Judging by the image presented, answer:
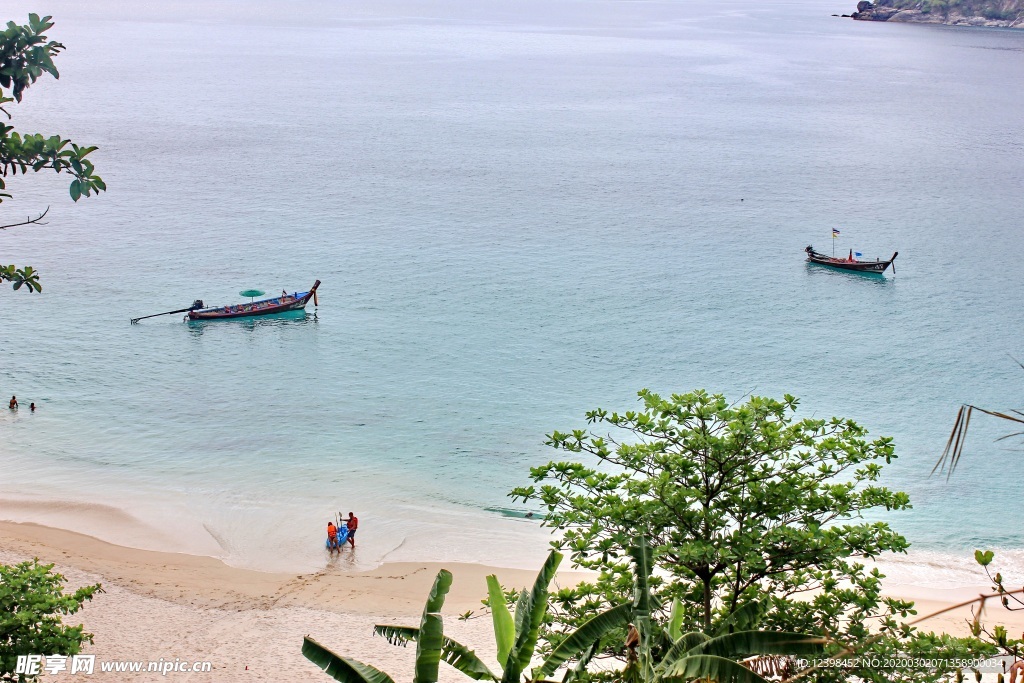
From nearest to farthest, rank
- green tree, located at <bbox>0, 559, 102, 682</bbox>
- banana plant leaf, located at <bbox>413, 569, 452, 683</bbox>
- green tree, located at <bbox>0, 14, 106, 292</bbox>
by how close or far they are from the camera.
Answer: banana plant leaf, located at <bbox>413, 569, 452, 683</bbox> → green tree, located at <bbox>0, 14, 106, 292</bbox> → green tree, located at <bbox>0, 559, 102, 682</bbox>

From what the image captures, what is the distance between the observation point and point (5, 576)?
16641 mm

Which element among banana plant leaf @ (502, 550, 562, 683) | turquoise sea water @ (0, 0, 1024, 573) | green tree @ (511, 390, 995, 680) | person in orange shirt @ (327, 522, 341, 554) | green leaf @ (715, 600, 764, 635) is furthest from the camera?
turquoise sea water @ (0, 0, 1024, 573)

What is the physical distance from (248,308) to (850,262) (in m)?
38.9

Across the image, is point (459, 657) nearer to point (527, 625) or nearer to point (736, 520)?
point (527, 625)

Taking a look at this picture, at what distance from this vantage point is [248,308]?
2247 inches

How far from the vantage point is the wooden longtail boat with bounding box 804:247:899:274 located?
65312mm

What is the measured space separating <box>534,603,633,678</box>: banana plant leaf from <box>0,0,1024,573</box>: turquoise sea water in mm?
19973

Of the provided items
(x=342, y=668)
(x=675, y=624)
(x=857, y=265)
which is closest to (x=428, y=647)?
(x=342, y=668)

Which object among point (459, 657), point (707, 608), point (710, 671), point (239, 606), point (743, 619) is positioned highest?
point (710, 671)

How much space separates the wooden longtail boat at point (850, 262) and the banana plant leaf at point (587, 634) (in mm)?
58151

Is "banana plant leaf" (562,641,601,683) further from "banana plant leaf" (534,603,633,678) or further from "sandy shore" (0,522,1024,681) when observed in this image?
"sandy shore" (0,522,1024,681)

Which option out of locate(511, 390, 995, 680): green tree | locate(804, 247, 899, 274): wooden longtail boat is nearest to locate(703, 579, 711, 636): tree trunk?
locate(511, 390, 995, 680): green tree

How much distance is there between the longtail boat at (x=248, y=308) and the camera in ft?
186

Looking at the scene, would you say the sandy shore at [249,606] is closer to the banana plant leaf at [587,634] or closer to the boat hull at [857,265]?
the banana plant leaf at [587,634]
